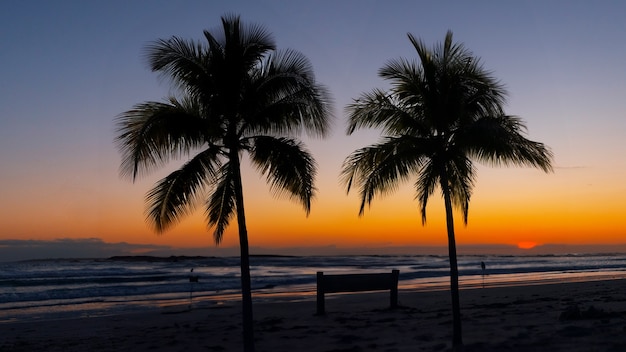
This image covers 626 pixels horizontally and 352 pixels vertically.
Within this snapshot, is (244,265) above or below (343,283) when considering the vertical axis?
above

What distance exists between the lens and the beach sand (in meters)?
11.4

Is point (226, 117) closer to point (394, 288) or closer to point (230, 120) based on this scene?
point (230, 120)

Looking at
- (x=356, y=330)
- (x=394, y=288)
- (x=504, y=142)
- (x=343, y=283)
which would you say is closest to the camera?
(x=504, y=142)

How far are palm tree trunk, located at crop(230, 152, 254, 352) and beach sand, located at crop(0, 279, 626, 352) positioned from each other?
5.46 ft

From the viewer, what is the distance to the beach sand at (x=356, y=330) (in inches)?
449

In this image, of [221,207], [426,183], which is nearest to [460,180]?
[426,183]

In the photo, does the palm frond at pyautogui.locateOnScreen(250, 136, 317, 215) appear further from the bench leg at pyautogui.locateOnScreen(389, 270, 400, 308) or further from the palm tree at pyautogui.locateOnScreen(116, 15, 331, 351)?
the bench leg at pyautogui.locateOnScreen(389, 270, 400, 308)

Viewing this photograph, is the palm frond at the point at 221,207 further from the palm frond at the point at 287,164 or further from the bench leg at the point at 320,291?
the bench leg at the point at 320,291

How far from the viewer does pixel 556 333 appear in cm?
1159

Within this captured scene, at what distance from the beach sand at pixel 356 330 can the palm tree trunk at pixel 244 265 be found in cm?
166

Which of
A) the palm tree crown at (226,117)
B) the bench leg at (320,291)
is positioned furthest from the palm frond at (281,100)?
the bench leg at (320,291)

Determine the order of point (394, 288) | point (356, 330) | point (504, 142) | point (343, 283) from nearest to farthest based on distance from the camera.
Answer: point (504, 142), point (356, 330), point (343, 283), point (394, 288)

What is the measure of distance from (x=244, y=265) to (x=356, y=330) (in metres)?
4.45

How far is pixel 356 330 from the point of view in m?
14.1
